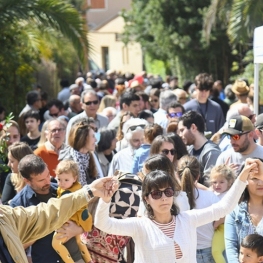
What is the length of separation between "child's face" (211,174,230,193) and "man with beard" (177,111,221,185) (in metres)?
0.97

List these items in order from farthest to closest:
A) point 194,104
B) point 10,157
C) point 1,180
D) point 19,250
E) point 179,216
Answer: point 194,104
point 1,180
point 10,157
point 179,216
point 19,250

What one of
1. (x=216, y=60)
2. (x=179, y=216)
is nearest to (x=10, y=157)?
(x=179, y=216)

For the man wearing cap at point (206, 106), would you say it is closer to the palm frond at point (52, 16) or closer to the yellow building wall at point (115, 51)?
the palm frond at point (52, 16)

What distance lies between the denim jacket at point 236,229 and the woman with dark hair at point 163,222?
1.71 ft

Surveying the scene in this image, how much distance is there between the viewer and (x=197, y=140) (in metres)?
8.61

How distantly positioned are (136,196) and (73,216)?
2.00 ft

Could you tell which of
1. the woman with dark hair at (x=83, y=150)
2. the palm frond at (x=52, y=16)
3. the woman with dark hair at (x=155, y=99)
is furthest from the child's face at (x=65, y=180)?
the woman with dark hair at (x=155, y=99)

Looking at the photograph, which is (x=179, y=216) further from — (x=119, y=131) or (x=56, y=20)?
(x=56, y=20)

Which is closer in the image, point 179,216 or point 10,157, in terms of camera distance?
point 179,216

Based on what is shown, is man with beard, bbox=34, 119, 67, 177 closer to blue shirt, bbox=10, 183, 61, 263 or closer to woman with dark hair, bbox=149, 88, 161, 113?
blue shirt, bbox=10, 183, 61, 263

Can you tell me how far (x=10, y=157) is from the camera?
8516 millimetres

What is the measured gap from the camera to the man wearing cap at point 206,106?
11.7 meters

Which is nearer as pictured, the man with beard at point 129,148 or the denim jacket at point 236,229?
the denim jacket at point 236,229

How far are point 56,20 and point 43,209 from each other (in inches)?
390
